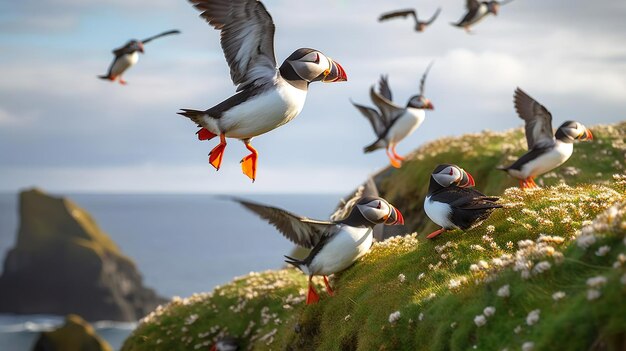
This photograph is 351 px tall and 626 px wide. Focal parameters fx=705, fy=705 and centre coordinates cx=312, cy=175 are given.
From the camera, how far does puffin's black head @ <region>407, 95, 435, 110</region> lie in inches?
1272

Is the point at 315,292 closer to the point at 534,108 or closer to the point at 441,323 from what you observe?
the point at 441,323

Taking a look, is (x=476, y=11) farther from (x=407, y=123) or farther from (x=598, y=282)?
(x=598, y=282)

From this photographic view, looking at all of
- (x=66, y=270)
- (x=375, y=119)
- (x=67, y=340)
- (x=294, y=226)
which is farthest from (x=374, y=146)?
(x=66, y=270)

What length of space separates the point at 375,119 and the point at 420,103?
2.27 meters

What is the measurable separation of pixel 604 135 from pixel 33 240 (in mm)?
174619

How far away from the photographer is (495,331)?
36.2ft

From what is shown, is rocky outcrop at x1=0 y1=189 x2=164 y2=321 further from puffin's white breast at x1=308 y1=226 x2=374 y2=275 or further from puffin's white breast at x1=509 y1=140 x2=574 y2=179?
puffin's white breast at x1=308 y1=226 x2=374 y2=275

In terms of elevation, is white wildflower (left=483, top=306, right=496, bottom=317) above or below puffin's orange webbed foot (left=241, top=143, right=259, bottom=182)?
below

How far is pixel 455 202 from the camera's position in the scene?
590 inches

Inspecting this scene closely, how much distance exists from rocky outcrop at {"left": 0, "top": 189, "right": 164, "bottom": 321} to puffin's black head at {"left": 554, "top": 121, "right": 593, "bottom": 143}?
→ 497 ft

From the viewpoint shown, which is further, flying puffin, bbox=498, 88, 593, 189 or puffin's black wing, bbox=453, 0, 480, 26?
puffin's black wing, bbox=453, 0, 480, 26

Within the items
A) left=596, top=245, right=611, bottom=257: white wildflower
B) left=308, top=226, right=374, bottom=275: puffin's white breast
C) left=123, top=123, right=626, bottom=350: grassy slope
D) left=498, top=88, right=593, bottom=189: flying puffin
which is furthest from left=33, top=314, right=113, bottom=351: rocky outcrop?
left=596, top=245, right=611, bottom=257: white wildflower

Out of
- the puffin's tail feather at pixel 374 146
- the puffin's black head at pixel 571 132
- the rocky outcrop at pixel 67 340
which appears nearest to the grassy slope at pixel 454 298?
the puffin's black head at pixel 571 132

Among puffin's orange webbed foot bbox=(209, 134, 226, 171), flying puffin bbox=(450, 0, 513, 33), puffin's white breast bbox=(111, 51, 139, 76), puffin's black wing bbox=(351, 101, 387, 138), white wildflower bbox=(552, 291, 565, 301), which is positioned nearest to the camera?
white wildflower bbox=(552, 291, 565, 301)
